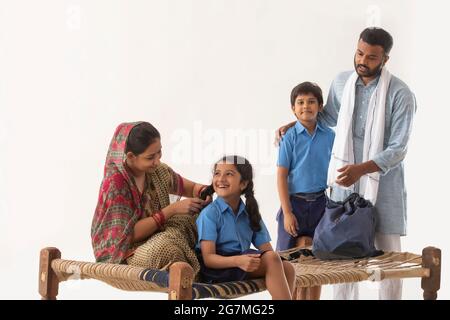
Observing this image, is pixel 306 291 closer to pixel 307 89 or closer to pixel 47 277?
pixel 307 89

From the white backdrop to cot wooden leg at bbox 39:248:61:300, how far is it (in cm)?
208

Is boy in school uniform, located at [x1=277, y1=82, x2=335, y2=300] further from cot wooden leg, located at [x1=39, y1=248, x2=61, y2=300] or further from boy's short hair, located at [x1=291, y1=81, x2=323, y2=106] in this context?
cot wooden leg, located at [x1=39, y1=248, x2=61, y2=300]

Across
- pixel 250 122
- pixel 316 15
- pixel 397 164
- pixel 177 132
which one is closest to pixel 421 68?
pixel 316 15

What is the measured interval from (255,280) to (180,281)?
0.37 metres

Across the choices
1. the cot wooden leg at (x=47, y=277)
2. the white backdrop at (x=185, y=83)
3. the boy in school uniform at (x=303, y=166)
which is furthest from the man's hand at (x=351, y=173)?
the white backdrop at (x=185, y=83)

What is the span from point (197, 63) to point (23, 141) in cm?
125

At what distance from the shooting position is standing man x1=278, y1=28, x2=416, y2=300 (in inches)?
163

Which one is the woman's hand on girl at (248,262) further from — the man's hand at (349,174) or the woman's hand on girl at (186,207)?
the man's hand at (349,174)

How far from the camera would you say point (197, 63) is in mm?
6012

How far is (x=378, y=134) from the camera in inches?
164

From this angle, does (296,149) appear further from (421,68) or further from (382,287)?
(421,68)

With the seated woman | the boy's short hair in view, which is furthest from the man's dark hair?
the seated woman

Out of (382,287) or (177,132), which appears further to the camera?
(177,132)

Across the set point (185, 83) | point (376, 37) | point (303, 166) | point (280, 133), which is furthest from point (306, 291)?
point (185, 83)
